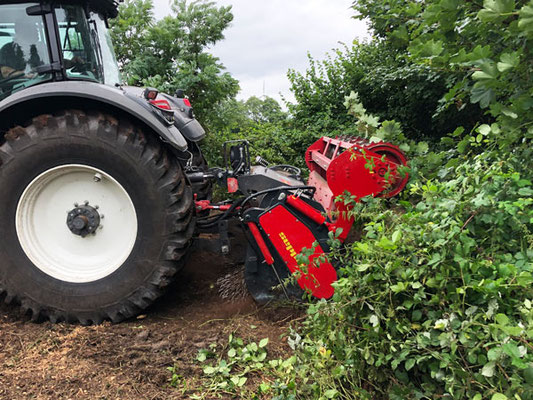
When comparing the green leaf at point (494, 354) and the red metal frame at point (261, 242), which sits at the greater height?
the red metal frame at point (261, 242)

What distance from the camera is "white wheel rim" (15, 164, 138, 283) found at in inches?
110

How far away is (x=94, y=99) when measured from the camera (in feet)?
8.73

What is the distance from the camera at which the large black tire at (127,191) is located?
8.77ft

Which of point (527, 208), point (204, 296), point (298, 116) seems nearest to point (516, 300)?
point (527, 208)

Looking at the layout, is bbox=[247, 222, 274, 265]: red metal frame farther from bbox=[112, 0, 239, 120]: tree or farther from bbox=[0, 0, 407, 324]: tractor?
bbox=[112, 0, 239, 120]: tree

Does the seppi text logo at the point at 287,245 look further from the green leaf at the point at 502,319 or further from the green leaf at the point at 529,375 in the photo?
the green leaf at the point at 529,375

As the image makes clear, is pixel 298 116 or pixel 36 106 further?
pixel 298 116

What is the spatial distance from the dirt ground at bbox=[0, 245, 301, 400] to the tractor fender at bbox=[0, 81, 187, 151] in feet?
3.77

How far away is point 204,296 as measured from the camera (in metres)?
3.27

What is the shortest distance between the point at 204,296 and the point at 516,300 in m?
2.24

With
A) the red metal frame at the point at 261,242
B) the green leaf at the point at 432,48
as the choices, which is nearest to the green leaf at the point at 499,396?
the green leaf at the point at 432,48

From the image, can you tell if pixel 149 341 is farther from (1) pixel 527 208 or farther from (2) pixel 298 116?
(2) pixel 298 116

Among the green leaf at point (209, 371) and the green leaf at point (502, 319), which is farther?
the green leaf at point (209, 371)

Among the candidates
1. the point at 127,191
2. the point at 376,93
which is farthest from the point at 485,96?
the point at 376,93
